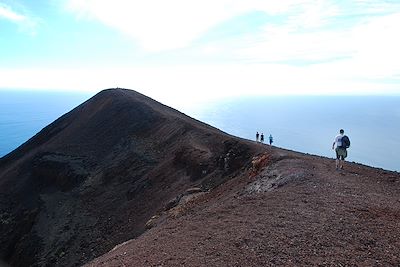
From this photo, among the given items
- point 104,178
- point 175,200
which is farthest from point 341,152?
point 104,178

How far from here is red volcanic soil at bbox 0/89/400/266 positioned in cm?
1190

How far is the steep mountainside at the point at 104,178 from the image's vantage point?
29.6m

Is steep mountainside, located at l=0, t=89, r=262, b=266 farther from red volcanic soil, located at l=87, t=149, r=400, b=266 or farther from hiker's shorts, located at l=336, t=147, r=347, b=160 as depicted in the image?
red volcanic soil, located at l=87, t=149, r=400, b=266

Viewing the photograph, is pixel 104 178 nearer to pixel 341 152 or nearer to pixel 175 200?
pixel 175 200

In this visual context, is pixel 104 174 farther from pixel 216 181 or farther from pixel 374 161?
pixel 374 161

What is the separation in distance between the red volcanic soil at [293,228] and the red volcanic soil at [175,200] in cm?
6

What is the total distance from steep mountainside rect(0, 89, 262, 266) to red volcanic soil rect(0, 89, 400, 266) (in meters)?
0.15

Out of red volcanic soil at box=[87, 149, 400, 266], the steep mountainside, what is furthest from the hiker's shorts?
the steep mountainside

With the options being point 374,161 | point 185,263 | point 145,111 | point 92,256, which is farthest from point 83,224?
point 374,161

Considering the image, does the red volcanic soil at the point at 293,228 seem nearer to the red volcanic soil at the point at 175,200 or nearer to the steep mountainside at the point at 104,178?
the red volcanic soil at the point at 175,200

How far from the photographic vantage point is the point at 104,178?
130 feet

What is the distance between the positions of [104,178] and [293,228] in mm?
30163

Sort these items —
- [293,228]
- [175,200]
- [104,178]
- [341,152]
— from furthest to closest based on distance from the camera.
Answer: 1. [104,178]
2. [175,200]
3. [341,152]
4. [293,228]

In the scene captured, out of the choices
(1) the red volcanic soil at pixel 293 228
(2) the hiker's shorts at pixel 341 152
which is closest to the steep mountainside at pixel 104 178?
(2) the hiker's shorts at pixel 341 152
